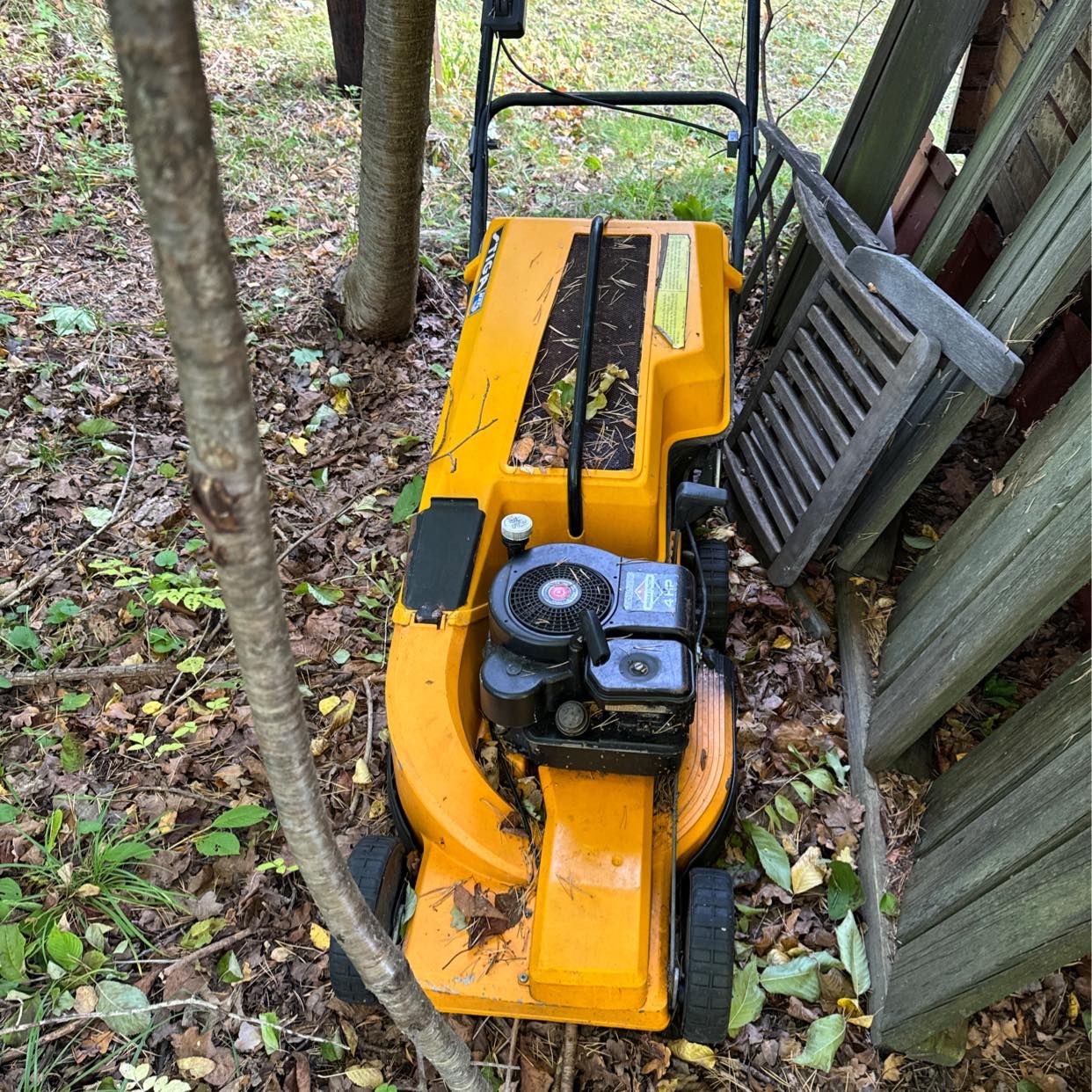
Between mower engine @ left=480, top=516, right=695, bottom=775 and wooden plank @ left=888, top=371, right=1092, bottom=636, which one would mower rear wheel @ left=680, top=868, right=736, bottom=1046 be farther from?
wooden plank @ left=888, top=371, right=1092, bottom=636

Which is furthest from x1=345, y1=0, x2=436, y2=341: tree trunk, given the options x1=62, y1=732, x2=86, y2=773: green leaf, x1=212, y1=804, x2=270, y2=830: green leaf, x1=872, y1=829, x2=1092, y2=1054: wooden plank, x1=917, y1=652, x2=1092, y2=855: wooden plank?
x1=872, y1=829, x2=1092, y2=1054: wooden plank

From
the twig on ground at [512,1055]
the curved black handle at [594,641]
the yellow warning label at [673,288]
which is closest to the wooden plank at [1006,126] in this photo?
the yellow warning label at [673,288]

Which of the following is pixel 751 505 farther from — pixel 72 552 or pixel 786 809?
pixel 72 552

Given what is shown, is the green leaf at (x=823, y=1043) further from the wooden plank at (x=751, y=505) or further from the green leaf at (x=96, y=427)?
the green leaf at (x=96, y=427)

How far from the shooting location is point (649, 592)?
1.86m

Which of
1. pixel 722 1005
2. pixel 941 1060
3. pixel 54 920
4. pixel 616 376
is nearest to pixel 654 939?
pixel 722 1005

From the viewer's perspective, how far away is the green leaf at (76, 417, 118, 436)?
10.6 ft

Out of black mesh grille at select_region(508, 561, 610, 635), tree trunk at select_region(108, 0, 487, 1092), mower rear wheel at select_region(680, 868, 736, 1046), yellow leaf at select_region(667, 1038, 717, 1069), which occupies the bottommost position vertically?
yellow leaf at select_region(667, 1038, 717, 1069)

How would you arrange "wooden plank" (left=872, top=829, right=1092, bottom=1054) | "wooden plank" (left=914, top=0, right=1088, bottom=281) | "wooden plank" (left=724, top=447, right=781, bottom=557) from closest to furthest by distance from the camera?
"wooden plank" (left=872, top=829, right=1092, bottom=1054)
"wooden plank" (left=914, top=0, right=1088, bottom=281)
"wooden plank" (left=724, top=447, right=781, bottom=557)

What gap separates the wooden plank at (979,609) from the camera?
159 centimetres

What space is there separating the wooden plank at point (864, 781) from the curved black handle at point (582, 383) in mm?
1027

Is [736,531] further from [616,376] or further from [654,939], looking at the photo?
[654,939]

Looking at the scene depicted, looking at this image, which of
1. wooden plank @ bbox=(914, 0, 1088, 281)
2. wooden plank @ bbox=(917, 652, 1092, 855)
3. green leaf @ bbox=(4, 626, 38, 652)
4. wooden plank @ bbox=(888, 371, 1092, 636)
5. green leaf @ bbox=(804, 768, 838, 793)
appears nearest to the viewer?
wooden plank @ bbox=(917, 652, 1092, 855)

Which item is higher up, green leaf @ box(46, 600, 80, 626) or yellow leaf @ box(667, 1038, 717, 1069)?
yellow leaf @ box(667, 1038, 717, 1069)
